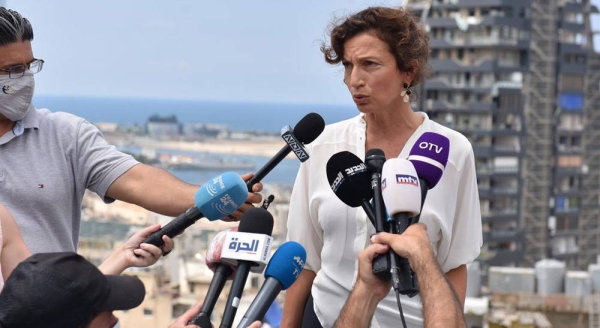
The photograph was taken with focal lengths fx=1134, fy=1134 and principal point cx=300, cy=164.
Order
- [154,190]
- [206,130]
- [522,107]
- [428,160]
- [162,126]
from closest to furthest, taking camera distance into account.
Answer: [428,160]
[154,190]
[522,107]
[162,126]
[206,130]

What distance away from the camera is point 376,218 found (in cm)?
226

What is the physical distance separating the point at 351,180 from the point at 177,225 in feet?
1.19

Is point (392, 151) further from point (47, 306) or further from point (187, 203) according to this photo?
point (47, 306)

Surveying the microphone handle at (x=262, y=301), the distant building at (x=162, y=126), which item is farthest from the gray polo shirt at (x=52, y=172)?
the distant building at (x=162, y=126)

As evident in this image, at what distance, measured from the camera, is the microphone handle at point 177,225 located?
228cm

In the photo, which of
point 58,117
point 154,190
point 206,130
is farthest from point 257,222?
Answer: point 206,130

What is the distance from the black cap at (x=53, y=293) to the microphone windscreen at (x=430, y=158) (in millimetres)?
752

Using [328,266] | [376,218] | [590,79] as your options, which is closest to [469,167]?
[328,266]

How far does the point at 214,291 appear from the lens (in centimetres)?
219

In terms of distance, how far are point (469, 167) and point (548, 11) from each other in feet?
156

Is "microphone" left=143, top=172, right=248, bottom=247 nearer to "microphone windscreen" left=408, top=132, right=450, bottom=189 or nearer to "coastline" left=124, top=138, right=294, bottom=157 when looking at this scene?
"microphone windscreen" left=408, top=132, right=450, bottom=189

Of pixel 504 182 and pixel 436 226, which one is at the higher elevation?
pixel 436 226

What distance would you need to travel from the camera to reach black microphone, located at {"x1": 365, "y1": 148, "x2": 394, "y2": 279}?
2.19 metres

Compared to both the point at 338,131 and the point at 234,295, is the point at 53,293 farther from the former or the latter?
the point at 338,131
